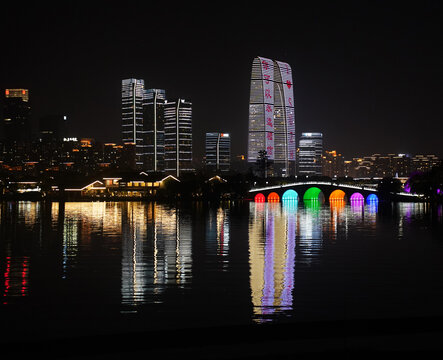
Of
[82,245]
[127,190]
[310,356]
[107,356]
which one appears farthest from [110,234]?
[127,190]

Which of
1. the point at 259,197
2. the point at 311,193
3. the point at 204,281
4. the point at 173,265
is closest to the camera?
the point at 204,281

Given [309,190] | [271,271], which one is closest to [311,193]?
[309,190]

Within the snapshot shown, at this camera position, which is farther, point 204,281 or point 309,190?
point 309,190

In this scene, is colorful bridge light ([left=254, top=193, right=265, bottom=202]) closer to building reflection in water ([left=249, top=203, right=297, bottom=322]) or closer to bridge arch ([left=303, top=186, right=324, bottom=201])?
bridge arch ([left=303, top=186, right=324, bottom=201])

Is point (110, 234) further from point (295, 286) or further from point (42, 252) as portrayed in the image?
point (295, 286)

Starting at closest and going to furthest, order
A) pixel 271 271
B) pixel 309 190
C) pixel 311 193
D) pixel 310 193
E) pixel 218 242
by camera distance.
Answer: pixel 271 271, pixel 218 242, pixel 309 190, pixel 310 193, pixel 311 193

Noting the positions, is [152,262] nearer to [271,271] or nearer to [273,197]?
[271,271]

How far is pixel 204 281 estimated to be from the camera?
21703 mm

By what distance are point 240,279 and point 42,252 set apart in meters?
12.7

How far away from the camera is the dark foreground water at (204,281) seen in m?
15.9

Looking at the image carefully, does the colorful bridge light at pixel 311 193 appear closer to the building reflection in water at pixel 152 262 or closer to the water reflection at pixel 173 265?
the water reflection at pixel 173 265

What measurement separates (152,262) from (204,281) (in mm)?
5456

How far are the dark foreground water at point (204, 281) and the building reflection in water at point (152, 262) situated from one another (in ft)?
0.20

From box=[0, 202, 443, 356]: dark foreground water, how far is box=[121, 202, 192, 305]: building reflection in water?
0.06 meters
